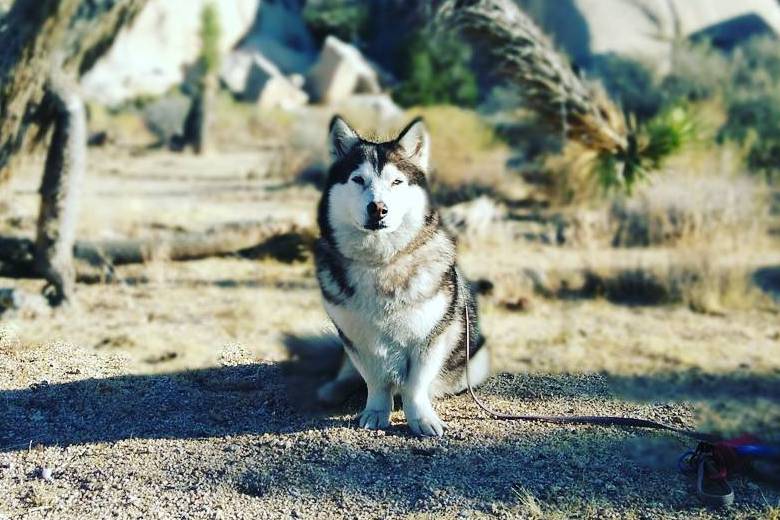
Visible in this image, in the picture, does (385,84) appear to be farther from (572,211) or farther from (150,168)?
(572,211)

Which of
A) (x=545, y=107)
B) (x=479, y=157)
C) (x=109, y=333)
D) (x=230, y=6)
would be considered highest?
(x=230, y=6)

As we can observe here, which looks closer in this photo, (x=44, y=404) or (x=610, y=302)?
(x=44, y=404)

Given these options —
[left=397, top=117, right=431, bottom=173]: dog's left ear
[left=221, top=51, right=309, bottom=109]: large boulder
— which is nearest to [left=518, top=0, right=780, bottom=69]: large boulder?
[left=221, top=51, right=309, bottom=109]: large boulder

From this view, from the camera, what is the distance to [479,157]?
16594 millimetres

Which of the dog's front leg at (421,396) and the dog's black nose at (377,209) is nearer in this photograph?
the dog's black nose at (377,209)

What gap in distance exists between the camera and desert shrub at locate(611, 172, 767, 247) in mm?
11930

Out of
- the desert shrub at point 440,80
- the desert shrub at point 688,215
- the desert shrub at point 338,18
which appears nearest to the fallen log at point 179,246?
the desert shrub at point 688,215

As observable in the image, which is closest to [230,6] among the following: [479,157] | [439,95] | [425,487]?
[439,95]

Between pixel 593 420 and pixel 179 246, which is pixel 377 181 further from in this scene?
pixel 179 246

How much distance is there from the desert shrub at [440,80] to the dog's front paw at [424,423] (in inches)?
1214

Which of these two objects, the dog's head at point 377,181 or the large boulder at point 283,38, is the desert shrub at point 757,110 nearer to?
the dog's head at point 377,181

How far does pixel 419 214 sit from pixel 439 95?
32249 mm

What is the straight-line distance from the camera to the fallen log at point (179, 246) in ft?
30.1

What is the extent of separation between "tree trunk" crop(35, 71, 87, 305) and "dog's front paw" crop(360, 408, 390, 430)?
4.37 m
